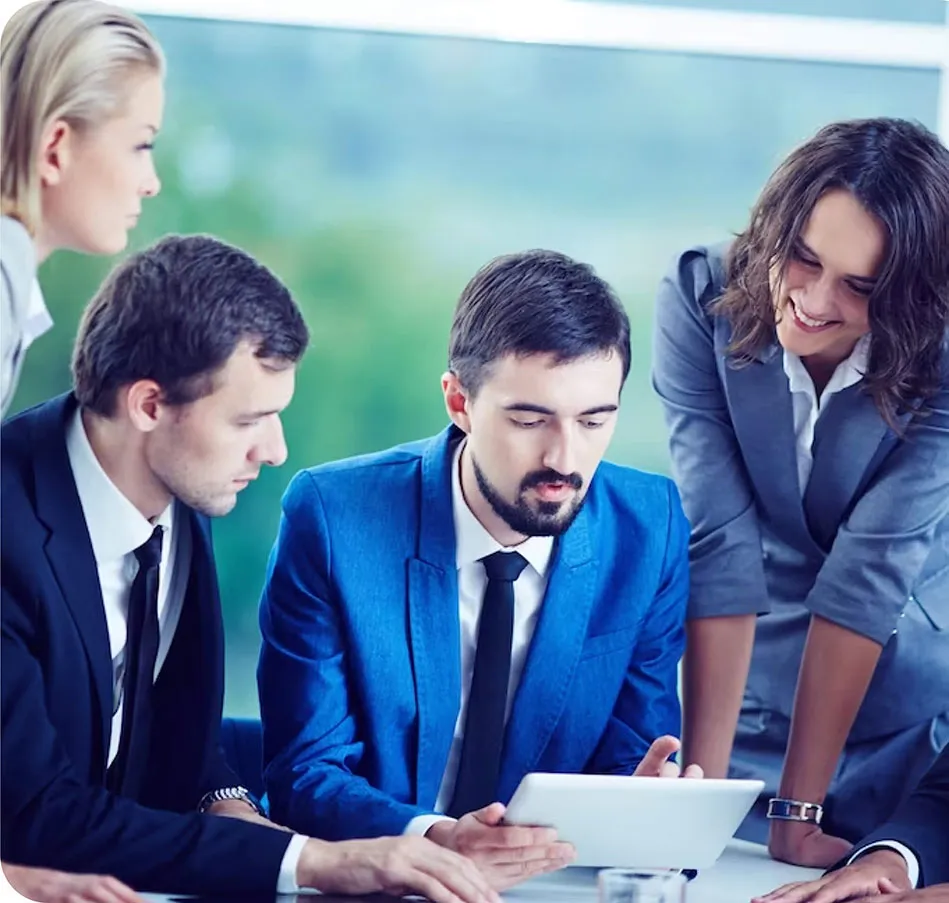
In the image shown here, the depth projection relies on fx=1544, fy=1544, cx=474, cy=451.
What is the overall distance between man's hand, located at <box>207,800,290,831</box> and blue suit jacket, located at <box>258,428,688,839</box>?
0.12 feet

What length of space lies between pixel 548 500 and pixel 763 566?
15.9 inches

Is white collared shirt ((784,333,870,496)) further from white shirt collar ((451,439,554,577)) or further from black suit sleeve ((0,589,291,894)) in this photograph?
black suit sleeve ((0,589,291,894))

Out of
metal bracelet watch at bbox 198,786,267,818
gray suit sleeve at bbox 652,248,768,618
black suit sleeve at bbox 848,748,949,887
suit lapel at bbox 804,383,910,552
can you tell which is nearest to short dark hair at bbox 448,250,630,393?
gray suit sleeve at bbox 652,248,768,618

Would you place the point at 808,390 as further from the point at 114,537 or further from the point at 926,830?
the point at 114,537

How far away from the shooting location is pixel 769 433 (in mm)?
2326

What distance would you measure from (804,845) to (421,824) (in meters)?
0.61

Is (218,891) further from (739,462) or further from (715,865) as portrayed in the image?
(739,462)

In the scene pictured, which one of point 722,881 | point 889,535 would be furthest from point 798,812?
point 889,535

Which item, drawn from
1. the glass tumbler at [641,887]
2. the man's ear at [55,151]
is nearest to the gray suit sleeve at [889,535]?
the glass tumbler at [641,887]

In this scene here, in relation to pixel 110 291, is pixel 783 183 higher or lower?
higher

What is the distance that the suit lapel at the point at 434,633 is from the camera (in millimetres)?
2184

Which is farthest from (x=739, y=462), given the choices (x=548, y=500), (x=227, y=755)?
(x=227, y=755)

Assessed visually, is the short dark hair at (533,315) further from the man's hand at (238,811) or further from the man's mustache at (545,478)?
the man's hand at (238,811)

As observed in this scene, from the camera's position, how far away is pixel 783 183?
2.26 m
